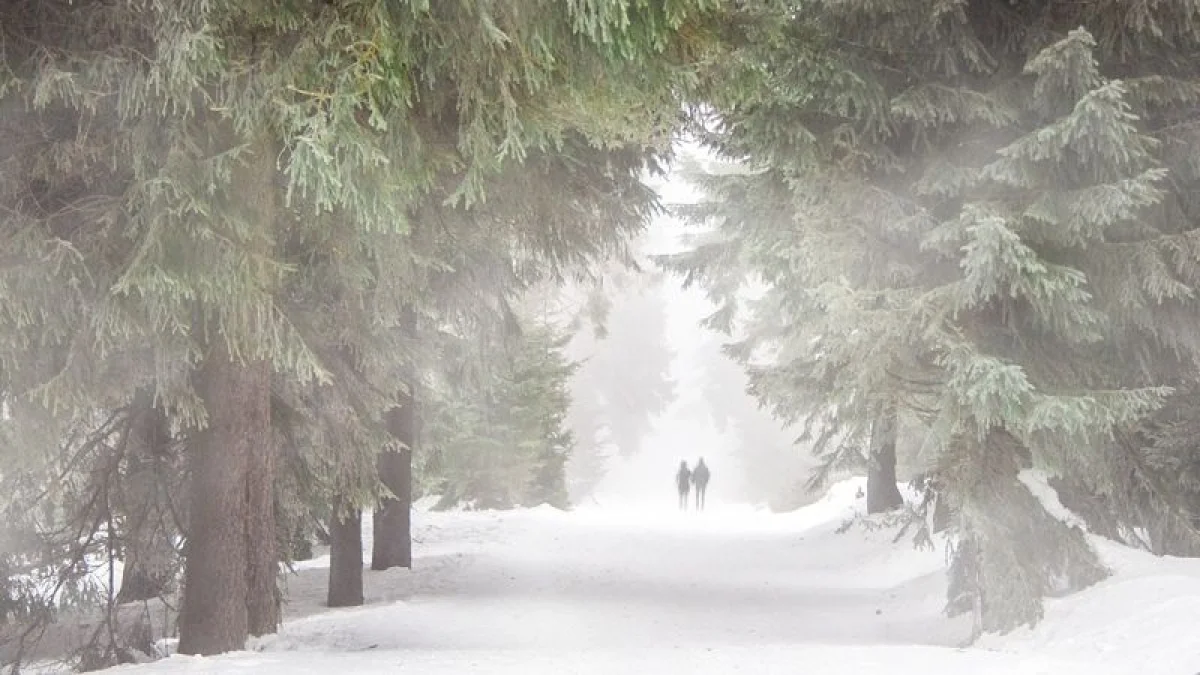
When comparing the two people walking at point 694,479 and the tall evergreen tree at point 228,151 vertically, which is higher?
the tall evergreen tree at point 228,151

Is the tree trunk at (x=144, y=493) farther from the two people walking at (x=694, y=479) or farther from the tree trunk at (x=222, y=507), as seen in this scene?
the two people walking at (x=694, y=479)

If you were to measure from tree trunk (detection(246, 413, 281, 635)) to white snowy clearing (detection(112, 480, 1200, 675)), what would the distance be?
28 cm

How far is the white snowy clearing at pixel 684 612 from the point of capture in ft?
21.7

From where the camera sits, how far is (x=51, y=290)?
6.50 m

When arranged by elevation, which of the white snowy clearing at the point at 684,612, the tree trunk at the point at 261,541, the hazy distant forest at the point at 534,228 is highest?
the hazy distant forest at the point at 534,228

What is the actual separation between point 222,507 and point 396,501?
6466 mm

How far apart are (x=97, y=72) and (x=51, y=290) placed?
148cm

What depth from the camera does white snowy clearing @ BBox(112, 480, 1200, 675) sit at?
21.7ft

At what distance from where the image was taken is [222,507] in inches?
294

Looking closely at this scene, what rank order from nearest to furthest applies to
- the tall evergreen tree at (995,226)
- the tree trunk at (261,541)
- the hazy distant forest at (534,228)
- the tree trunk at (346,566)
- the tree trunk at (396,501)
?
the hazy distant forest at (534,228), the tall evergreen tree at (995,226), the tree trunk at (261,541), the tree trunk at (346,566), the tree trunk at (396,501)

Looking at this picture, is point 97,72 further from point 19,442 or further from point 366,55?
point 19,442

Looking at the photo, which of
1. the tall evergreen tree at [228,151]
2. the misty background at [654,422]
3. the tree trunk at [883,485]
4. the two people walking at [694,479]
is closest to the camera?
the tall evergreen tree at [228,151]

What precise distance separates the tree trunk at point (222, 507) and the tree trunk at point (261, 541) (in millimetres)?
72

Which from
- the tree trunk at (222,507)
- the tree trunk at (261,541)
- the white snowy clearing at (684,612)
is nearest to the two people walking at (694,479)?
the white snowy clearing at (684,612)
